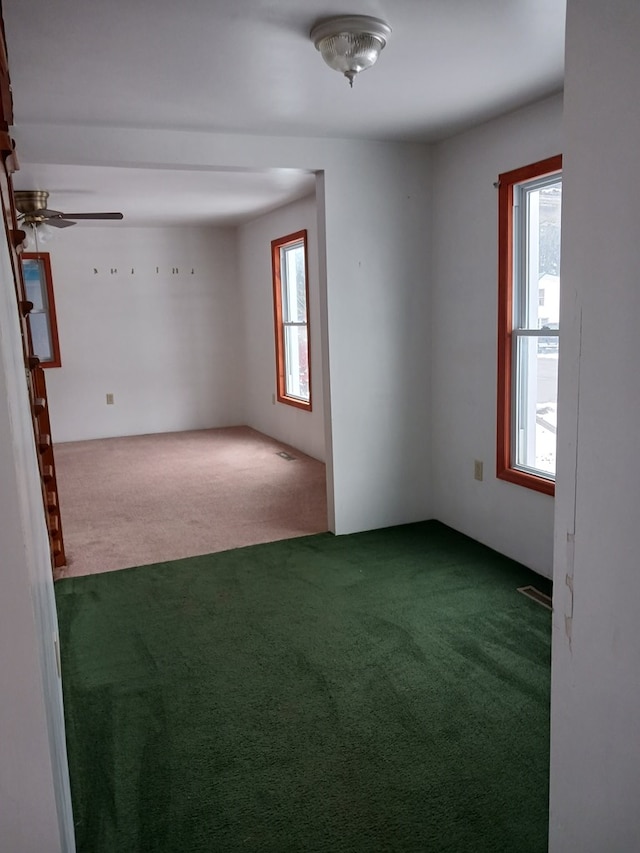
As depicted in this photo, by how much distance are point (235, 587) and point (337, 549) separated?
0.75 metres

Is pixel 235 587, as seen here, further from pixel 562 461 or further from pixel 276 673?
pixel 562 461

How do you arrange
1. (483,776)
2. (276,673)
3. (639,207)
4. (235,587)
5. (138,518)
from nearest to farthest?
(639,207)
(483,776)
(276,673)
(235,587)
(138,518)

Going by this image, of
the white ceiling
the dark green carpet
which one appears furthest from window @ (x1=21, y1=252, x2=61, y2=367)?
the dark green carpet

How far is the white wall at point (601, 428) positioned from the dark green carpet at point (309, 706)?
1.01 m

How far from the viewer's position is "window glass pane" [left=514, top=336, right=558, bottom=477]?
3.50m

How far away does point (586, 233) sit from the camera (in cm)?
92

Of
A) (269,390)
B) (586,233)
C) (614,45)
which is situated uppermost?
(614,45)

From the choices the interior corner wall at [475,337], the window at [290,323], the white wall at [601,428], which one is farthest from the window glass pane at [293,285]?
the white wall at [601,428]

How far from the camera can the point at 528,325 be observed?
11.5 ft

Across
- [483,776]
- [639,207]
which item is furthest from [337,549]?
[639,207]

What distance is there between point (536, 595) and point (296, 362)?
3993 mm

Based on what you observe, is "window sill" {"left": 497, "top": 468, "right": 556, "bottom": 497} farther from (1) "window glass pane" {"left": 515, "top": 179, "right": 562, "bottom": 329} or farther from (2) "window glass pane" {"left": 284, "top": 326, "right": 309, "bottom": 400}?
(2) "window glass pane" {"left": 284, "top": 326, "right": 309, "bottom": 400}

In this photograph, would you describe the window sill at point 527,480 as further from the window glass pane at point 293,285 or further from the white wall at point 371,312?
the window glass pane at point 293,285

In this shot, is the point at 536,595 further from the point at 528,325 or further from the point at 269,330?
the point at 269,330
